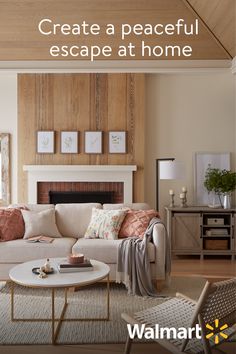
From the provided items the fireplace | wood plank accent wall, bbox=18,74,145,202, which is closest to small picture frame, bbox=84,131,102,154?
wood plank accent wall, bbox=18,74,145,202

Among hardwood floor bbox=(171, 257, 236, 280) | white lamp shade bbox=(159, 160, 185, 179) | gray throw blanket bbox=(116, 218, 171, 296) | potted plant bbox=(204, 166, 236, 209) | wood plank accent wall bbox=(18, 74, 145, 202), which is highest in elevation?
wood plank accent wall bbox=(18, 74, 145, 202)

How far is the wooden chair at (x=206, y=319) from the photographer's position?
7.22 ft

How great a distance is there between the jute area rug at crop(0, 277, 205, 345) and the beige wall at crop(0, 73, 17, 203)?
2.65m

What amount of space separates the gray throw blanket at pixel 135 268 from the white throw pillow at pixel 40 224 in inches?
37.7

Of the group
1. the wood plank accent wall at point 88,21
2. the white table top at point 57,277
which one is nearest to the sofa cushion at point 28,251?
the white table top at point 57,277

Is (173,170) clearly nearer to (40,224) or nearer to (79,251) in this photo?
(79,251)

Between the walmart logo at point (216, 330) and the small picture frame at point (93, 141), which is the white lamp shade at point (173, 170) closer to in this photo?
the small picture frame at point (93, 141)

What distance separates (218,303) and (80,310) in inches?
65.8

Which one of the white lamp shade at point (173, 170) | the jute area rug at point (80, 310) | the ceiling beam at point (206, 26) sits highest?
the ceiling beam at point (206, 26)

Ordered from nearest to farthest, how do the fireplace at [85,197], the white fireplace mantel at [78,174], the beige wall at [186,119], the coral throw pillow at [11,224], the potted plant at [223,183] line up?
1. the coral throw pillow at [11,224]
2. the potted plant at [223,183]
3. the white fireplace mantel at [78,174]
4. the fireplace at [85,197]
5. the beige wall at [186,119]

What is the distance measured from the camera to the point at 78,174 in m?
6.31

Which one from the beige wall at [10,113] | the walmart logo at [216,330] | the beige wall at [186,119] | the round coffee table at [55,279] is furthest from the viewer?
the beige wall at [10,113]

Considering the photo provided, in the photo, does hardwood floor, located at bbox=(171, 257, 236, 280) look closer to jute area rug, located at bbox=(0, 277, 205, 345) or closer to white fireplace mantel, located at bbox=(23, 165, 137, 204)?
jute area rug, located at bbox=(0, 277, 205, 345)

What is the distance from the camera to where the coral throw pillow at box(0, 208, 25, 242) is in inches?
177
